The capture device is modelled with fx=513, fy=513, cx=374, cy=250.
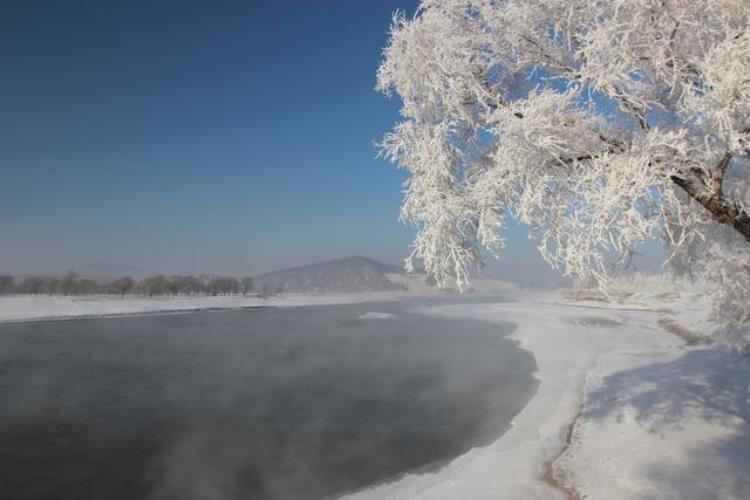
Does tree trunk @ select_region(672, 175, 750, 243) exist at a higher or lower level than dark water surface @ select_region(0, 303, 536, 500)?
higher

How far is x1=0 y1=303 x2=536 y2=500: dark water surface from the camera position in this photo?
34.2 feet

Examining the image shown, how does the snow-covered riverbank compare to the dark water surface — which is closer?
the snow-covered riverbank

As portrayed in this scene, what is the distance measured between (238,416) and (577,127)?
12.7 metres

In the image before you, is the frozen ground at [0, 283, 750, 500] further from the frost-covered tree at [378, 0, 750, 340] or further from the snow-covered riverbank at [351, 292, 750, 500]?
the frost-covered tree at [378, 0, 750, 340]

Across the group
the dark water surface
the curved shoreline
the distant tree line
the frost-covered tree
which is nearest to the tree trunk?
the frost-covered tree

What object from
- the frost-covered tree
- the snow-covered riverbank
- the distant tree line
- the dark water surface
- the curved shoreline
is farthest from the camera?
the distant tree line

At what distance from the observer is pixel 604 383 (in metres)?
17.5

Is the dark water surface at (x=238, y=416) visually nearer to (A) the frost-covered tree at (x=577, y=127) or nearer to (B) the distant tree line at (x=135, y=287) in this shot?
(A) the frost-covered tree at (x=577, y=127)

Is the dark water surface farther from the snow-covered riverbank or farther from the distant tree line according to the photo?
the distant tree line

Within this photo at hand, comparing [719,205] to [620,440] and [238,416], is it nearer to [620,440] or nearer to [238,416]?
[620,440]

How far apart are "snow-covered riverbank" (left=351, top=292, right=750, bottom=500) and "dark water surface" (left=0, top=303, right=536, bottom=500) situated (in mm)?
1078

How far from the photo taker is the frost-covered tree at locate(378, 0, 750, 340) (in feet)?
19.0

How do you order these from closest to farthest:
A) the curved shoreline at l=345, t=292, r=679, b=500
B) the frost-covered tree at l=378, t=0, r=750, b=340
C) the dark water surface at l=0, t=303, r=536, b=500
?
the frost-covered tree at l=378, t=0, r=750, b=340 → the curved shoreline at l=345, t=292, r=679, b=500 → the dark water surface at l=0, t=303, r=536, b=500

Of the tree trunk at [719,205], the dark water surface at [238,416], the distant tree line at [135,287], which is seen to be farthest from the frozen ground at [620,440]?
the distant tree line at [135,287]
